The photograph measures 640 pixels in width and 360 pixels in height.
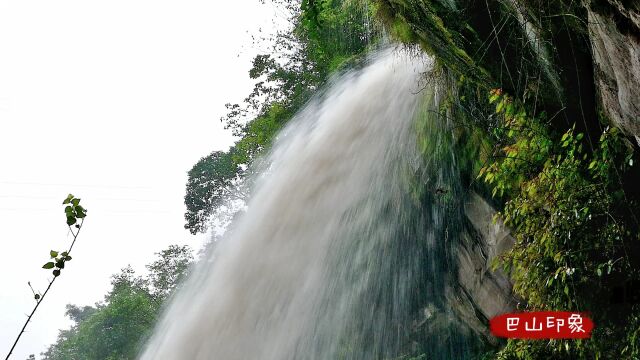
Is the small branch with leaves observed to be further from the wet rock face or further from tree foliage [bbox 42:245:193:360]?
tree foliage [bbox 42:245:193:360]

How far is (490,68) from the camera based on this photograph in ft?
17.7

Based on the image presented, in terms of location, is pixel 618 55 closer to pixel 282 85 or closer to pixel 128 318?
pixel 282 85

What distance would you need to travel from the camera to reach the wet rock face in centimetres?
305

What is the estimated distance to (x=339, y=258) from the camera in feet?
24.8

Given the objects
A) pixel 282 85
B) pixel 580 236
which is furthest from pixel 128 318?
pixel 580 236

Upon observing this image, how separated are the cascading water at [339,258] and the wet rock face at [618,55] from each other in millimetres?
3552

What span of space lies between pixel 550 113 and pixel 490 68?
31.3 inches

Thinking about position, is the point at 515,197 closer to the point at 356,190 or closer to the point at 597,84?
the point at 597,84

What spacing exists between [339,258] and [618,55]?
4.97 meters

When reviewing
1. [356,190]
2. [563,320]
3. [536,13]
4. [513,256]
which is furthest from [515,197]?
[356,190]

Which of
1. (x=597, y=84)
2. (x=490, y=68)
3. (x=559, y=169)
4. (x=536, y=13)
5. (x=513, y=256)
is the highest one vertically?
(x=536, y=13)

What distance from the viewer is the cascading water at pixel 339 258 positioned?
23.3ft

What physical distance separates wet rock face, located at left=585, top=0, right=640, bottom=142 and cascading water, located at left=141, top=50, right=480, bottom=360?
355 centimetres

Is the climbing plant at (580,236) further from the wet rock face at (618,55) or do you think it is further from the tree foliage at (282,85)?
the tree foliage at (282,85)
